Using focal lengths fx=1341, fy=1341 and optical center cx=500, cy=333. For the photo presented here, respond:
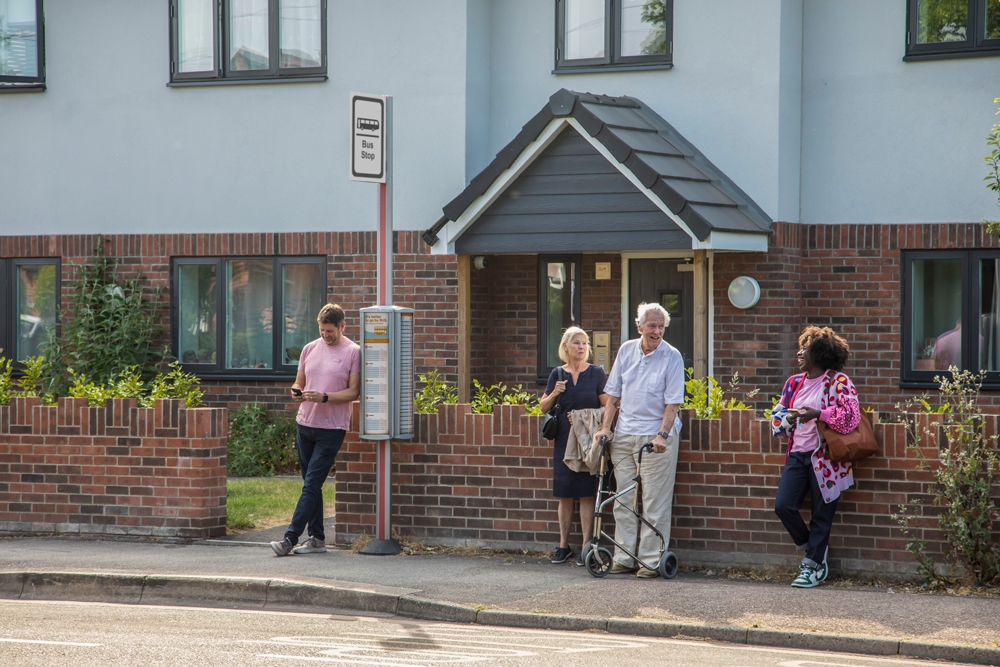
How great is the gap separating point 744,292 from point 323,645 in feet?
24.5

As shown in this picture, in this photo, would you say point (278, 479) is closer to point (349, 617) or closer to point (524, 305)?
point (524, 305)

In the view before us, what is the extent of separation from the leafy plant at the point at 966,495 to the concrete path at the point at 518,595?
342mm

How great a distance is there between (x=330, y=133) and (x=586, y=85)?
9.60ft

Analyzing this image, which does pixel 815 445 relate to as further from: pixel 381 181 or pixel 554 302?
pixel 554 302

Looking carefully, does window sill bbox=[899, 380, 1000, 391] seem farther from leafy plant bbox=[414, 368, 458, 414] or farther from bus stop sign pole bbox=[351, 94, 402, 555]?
bus stop sign pole bbox=[351, 94, 402, 555]

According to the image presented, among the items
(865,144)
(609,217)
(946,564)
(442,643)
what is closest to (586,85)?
(609,217)

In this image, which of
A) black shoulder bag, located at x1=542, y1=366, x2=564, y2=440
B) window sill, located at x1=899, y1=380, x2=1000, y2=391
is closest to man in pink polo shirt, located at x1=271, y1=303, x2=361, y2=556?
black shoulder bag, located at x1=542, y1=366, x2=564, y2=440

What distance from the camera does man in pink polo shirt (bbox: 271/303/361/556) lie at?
10.0 metres

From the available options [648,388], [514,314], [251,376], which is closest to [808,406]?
[648,388]

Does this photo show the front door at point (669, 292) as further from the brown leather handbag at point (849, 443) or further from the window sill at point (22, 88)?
the window sill at point (22, 88)

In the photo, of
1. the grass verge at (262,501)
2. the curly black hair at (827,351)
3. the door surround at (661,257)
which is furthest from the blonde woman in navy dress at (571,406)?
the door surround at (661,257)

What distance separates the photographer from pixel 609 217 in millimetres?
13047

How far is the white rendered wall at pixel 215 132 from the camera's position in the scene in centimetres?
1466

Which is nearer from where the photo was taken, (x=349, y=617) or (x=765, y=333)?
(x=349, y=617)
